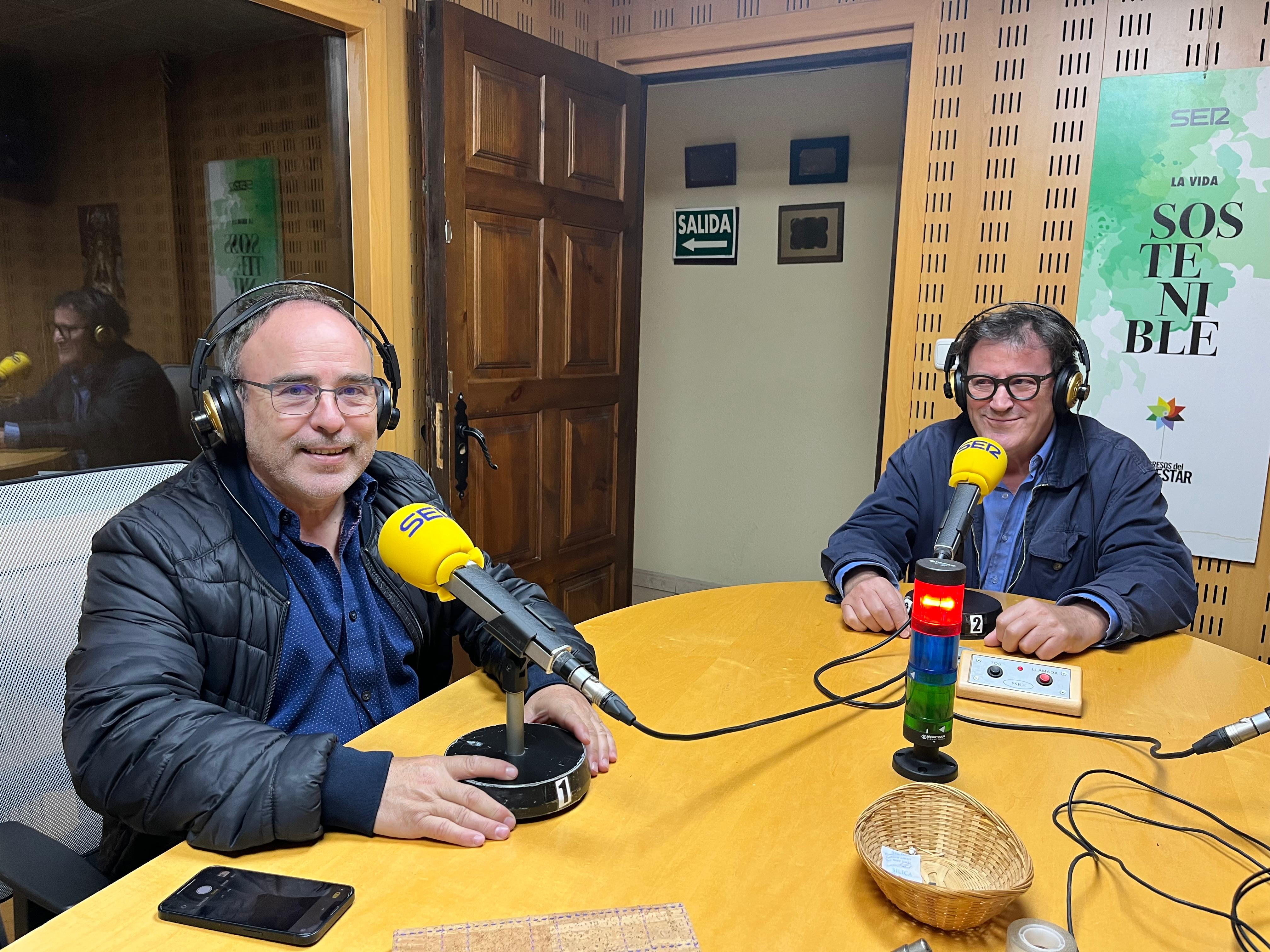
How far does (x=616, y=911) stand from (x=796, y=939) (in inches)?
6.5

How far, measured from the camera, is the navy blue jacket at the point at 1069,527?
1592 millimetres

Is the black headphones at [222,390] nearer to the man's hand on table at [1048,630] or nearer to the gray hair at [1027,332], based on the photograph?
the man's hand on table at [1048,630]

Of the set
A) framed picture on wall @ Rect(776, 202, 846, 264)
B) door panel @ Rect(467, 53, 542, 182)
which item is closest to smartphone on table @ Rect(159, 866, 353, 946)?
door panel @ Rect(467, 53, 542, 182)

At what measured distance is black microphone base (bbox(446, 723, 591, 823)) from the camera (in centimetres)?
94

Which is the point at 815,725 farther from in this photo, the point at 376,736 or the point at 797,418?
the point at 797,418

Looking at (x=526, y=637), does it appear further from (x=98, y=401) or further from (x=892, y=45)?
(x=892, y=45)

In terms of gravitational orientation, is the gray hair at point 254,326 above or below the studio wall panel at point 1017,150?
below

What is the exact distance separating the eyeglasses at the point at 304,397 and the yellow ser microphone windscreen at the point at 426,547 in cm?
39

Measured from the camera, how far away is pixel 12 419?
1.99 metres

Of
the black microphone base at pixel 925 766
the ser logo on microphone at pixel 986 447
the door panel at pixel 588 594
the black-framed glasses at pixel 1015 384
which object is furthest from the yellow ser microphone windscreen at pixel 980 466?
the door panel at pixel 588 594

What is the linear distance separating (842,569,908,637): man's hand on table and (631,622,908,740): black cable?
0.03 metres

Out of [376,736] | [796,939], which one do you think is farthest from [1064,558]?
[376,736]

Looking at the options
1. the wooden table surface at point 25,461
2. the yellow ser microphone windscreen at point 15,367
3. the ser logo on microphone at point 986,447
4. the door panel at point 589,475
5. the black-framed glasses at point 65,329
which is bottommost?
the door panel at point 589,475

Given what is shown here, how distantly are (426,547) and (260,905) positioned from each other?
37 cm
